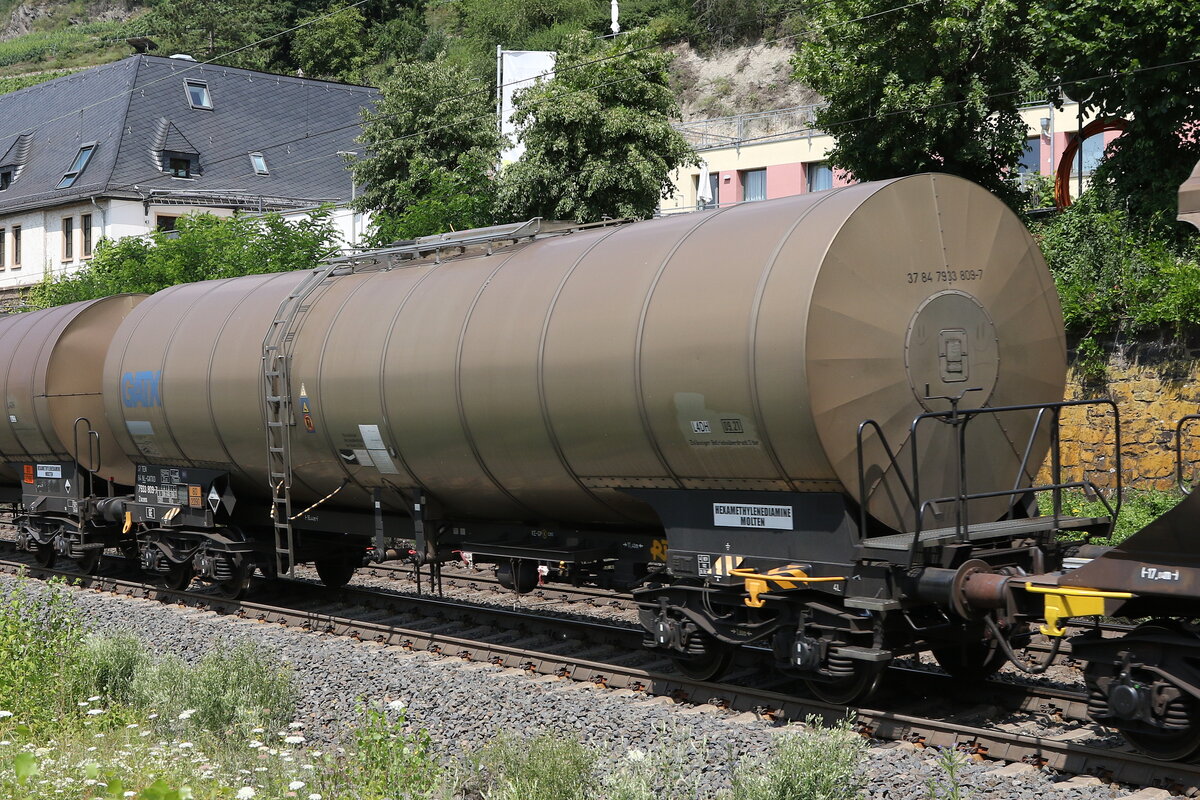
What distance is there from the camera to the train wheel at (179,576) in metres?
16.4

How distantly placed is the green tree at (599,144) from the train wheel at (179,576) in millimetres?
14371

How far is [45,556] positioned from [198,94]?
41.0m

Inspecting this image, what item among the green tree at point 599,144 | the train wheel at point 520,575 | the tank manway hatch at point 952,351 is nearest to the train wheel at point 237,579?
the train wheel at point 520,575

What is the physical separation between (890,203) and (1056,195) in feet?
63.7

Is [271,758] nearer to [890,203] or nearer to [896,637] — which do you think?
[896,637]

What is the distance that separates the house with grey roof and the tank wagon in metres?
39.0

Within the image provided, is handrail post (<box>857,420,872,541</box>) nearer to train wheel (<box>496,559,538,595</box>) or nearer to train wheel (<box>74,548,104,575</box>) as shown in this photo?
train wheel (<box>496,559,538,595</box>)

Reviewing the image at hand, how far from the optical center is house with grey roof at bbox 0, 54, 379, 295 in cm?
4931

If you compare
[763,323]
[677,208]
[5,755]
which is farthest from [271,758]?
[677,208]

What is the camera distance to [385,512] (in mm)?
13328

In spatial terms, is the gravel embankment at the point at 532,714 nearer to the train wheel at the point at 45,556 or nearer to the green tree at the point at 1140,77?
the train wheel at the point at 45,556

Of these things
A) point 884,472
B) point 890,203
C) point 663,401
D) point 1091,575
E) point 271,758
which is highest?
point 890,203

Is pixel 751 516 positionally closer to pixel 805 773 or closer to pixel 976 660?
pixel 976 660

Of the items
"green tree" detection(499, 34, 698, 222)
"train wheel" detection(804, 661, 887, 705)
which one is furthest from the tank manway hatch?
"green tree" detection(499, 34, 698, 222)
